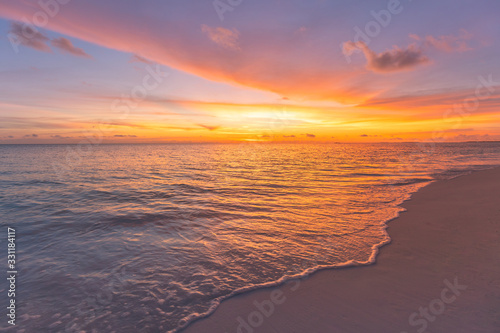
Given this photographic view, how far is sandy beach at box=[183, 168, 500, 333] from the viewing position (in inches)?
174

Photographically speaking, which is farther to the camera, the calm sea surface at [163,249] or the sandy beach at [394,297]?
the calm sea surface at [163,249]

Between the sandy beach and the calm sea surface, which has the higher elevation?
the sandy beach

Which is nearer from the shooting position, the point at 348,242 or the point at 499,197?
the point at 348,242

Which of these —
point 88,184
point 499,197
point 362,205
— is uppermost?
point 499,197

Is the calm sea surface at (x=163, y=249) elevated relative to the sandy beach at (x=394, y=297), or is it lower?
lower

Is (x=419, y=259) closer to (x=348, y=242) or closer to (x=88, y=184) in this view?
(x=348, y=242)

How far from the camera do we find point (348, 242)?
27.4 ft

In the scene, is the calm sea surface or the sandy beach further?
the calm sea surface

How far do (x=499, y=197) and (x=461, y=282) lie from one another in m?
12.0

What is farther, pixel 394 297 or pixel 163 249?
pixel 163 249

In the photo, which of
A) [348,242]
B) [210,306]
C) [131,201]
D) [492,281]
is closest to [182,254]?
[210,306]

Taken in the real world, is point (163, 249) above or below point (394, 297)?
below

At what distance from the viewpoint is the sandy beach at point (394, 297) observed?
14.5ft

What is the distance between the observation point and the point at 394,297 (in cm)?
513
